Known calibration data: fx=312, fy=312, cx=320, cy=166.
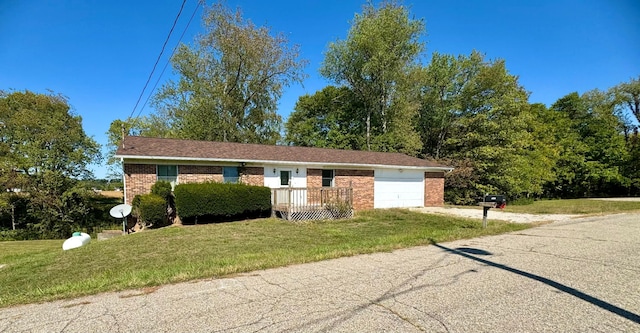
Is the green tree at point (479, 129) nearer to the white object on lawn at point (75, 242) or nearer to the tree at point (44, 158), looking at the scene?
the white object on lawn at point (75, 242)

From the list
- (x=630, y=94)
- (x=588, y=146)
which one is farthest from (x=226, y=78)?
(x=630, y=94)

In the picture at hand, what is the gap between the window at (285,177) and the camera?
15.1 m

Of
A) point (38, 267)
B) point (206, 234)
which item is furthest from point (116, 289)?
point (206, 234)

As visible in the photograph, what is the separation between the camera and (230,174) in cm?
1391

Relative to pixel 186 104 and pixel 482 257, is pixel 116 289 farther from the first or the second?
pixel 186 104

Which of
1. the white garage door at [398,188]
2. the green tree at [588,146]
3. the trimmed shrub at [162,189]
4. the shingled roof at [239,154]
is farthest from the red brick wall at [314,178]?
the green tree at [588,146]

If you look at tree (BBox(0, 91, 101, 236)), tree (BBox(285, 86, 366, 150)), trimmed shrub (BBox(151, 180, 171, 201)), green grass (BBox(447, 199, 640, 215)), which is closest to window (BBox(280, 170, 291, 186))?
trimmed shrub (BBox(151, 180, 171, 201))

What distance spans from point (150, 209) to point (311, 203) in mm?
6228

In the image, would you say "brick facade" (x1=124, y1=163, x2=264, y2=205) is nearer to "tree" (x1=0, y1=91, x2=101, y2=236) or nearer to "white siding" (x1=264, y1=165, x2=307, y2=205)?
"white siding" (x1=264, y1=165, x2=307, y2=205)

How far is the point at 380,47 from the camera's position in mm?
25125

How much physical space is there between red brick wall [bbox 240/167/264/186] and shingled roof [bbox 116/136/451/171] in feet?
1.87

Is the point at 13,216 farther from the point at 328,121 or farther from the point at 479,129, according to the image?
the point at 479,129

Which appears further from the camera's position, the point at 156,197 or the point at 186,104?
the point at 186,104

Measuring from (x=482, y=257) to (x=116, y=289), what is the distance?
231 inches
